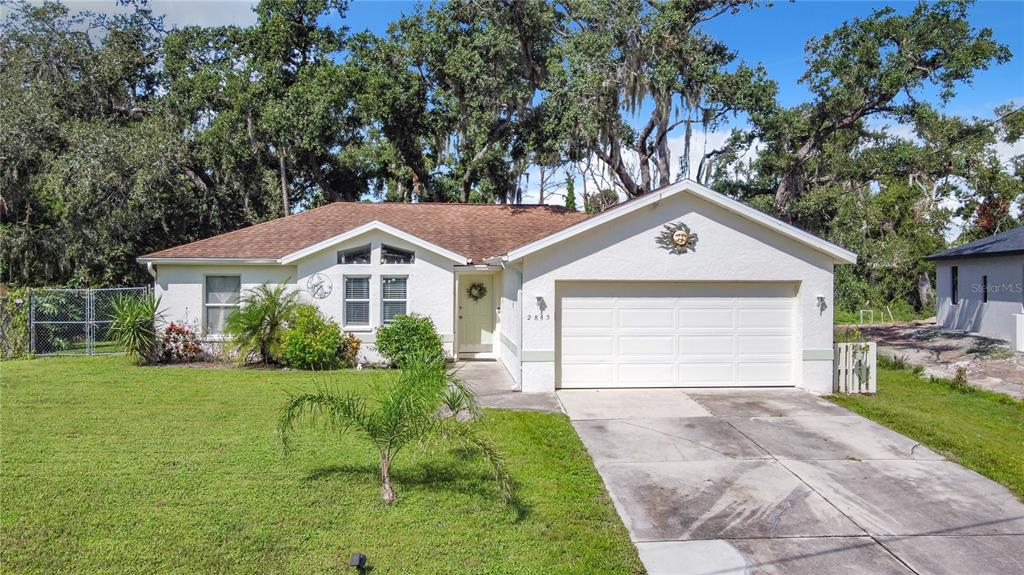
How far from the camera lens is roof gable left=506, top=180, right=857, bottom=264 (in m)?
11.5

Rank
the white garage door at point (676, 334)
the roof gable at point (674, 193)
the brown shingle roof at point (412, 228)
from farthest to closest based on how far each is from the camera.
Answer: the brown shingle roof at point (412, 228) → the white garage door at point (676, 334) → the roof gable at point (674, 193)

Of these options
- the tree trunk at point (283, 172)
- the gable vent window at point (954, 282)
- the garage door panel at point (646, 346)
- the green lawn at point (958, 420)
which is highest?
the tree trunk at point (283, 172)

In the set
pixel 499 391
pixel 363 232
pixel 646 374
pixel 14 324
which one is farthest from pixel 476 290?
pixel 14 324

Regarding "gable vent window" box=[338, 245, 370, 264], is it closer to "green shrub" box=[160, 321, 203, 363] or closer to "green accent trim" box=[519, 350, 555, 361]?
"green shrub" box=[160, 321, 203, 363]

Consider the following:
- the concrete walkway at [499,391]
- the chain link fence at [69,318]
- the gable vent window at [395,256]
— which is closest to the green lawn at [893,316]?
the concrete walkway at [499,391]

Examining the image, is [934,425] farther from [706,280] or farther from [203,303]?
[203,303]

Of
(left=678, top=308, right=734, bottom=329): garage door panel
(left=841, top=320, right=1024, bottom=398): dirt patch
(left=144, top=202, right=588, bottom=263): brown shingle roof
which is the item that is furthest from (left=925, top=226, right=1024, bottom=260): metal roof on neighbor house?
(left=144, top=202, right=588, bottom=263): brown shingle roof

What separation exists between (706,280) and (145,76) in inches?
1007

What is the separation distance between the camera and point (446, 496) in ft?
21.1

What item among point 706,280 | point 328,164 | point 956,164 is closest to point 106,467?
point 706,280

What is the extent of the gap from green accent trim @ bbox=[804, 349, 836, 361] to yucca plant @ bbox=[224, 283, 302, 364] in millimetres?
11096

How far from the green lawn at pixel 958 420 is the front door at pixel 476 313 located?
863 cm

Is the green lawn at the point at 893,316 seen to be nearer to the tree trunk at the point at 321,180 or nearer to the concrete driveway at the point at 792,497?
the concrete driveway at the point at 792,497

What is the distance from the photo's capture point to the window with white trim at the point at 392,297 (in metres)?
15.6
